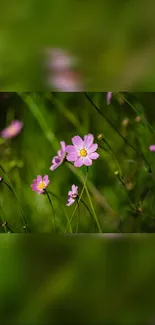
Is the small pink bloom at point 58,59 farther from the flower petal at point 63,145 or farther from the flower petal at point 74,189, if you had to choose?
the flower petal at point 74,189

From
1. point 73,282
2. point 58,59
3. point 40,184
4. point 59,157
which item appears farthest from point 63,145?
point 73,282

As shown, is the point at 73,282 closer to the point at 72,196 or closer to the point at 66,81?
the point at 72,196

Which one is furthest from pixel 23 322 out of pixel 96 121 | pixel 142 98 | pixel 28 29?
pixel 28 29

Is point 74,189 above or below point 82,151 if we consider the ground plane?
below

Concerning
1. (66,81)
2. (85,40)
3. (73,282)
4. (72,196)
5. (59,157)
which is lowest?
(73,282)

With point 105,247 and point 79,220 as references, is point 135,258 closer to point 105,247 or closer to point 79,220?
point 105,247

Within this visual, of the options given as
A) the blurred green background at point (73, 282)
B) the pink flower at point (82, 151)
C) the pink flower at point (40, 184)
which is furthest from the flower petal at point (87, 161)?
the blurred green background at point (73, 282)
